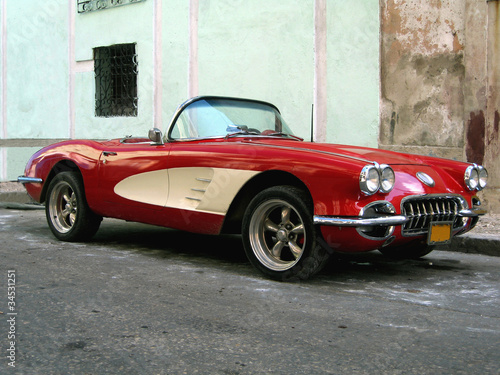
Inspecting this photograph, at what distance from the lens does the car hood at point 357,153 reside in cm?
445

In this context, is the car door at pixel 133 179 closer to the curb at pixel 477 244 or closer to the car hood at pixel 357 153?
the car hood at pixel 357 153

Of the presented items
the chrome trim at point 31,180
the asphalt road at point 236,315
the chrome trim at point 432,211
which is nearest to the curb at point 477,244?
the asphalt road at point 236,315

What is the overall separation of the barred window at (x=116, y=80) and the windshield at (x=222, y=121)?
6735 mm

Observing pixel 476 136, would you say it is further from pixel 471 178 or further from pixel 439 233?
pixel 439 233

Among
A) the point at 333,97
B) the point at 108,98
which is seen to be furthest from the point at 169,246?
the point at 108,98

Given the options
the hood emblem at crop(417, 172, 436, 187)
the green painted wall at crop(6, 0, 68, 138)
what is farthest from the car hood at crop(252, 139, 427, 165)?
the green painted wall at crop(6, 0, 68, 138)

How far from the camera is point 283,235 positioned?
180 inches

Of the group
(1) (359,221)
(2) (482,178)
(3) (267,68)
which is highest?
(3) (267,68)

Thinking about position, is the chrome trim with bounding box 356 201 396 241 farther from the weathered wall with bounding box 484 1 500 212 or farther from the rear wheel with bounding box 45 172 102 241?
the weathered wall with bounding box 484 1 500 212

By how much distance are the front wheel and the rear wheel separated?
216 cm

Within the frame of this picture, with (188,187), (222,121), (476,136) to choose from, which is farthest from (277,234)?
(476,136)

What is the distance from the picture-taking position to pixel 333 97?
954 cm

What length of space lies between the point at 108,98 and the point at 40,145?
7.62ft

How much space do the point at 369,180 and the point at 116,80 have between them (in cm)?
940
